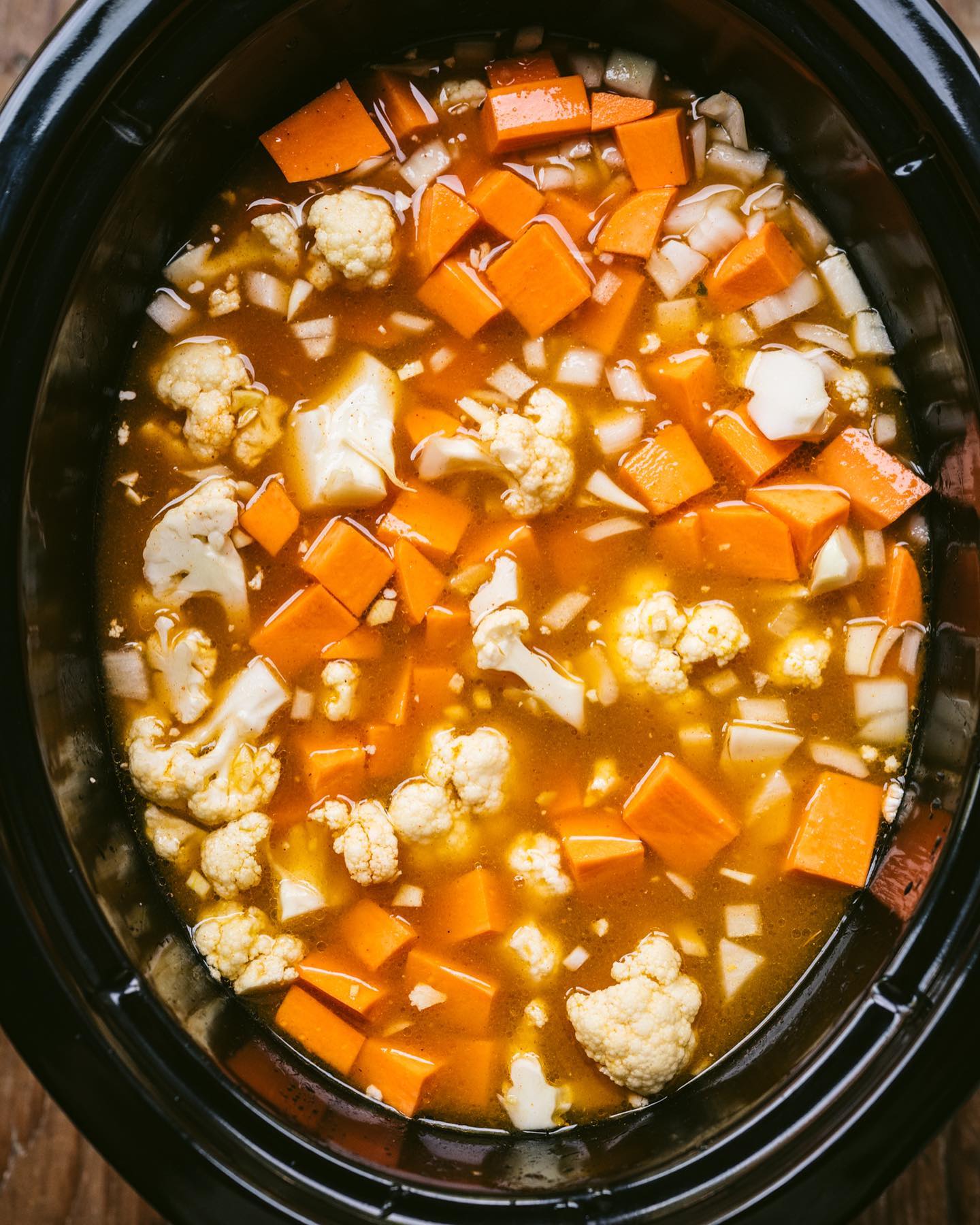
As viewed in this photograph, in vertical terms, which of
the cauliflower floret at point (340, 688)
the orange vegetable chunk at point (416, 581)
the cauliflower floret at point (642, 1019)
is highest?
the orange vegetable chunk at point (416, 581)

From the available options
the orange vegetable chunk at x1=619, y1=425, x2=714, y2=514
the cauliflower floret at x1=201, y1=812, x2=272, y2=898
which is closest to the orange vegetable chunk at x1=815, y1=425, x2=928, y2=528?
the orange vegetable chunk at x1=619, y1=425, x2=714, y2=514

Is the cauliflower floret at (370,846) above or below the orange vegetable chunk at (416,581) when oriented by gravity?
below

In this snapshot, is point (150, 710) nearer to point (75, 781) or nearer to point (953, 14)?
point (75, 781)

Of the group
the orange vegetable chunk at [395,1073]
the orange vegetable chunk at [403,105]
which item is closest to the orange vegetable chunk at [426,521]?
the orange vegetable chunk at [403,105]

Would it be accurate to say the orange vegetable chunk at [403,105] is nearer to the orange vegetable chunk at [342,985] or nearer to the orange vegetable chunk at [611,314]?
the orange vegetable chunk at [611,314]

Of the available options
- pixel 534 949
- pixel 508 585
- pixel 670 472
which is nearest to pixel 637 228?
pixel 670 472

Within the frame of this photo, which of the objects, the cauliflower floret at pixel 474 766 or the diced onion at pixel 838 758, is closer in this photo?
the cauliflower floret at pixel 474 766

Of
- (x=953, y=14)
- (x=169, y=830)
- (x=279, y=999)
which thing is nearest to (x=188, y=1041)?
(x=279, y=999)
